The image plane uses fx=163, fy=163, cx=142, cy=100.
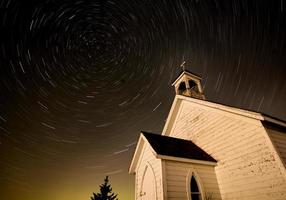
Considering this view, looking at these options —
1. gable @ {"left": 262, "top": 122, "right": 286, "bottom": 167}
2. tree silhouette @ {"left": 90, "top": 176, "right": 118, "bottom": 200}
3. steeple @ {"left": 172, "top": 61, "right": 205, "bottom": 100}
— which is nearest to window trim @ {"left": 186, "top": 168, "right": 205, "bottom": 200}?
gable @ {"left": 262, "top": 122, "right": 286, "bottom": 167}

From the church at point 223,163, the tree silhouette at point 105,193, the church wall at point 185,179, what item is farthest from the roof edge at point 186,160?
the tree silhouette at point 105,193

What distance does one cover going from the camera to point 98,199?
104ft

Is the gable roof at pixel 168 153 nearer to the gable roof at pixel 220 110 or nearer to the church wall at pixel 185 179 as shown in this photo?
the church wall at pixel 185 179

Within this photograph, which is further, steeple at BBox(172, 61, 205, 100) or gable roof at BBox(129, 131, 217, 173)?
steeple at BBox(172, 61, 205, 100)

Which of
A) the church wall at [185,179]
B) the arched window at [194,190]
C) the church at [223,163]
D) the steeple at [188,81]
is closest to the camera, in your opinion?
the church at [223,163]

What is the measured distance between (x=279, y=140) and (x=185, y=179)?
156 inches

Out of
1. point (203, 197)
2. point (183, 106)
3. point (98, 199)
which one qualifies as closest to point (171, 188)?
point (203, 197)

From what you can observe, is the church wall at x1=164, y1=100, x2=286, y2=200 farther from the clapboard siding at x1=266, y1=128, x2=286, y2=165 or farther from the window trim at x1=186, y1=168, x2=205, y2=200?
the window trim at x1=186, y1=168, x2=205, y2=200

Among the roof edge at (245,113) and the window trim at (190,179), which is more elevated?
the roof edge at (245,113)

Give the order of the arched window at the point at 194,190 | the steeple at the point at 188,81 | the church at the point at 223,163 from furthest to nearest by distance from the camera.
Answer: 1. the steeple at the point at 188,81
2. the arched window at the point at 194,190
3. the church at the point at 223,163

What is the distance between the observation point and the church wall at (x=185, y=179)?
20.2ft

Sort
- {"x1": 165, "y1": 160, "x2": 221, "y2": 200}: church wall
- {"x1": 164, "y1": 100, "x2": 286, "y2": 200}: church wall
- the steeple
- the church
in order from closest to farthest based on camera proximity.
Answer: {"x1": 164, "y1": 100, "x2": 286, "y2": 200}: church wall < the church < {"x1": 165, "y1": 160, "x2": 221, "y2": 200}: church wall < the steeple

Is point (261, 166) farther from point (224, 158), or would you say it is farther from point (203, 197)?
point (203, 197)

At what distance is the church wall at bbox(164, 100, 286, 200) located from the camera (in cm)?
570
